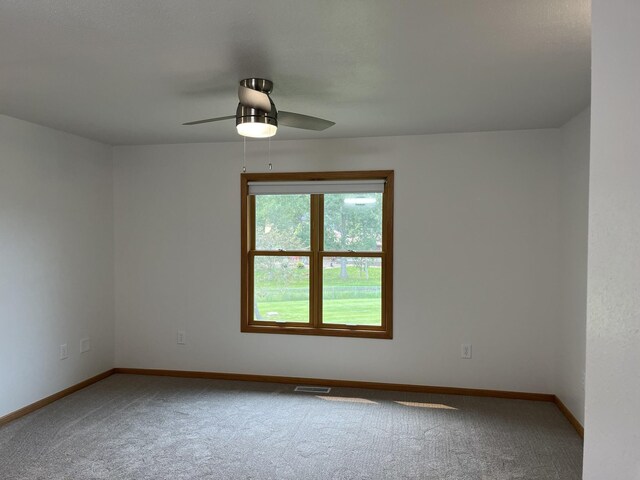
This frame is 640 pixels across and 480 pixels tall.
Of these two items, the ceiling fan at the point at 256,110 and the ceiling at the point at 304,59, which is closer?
the ceiling at the point at 304,59

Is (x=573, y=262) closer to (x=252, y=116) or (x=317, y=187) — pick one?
(x=317, y=187)

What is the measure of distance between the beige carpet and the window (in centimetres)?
68

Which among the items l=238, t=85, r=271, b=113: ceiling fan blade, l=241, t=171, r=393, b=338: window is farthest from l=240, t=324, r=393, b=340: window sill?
l=238, t=85, r=271, b=113: ceiling fan blade

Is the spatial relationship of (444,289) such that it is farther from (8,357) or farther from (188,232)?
(8,357)

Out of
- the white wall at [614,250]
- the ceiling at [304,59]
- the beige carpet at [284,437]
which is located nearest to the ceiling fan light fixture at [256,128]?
the ceiling at [304,59]

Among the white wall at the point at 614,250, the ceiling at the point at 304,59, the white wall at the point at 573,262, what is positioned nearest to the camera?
the white wall at the point at 614,250

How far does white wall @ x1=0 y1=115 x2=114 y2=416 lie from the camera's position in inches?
152

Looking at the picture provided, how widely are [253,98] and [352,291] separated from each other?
2.54m

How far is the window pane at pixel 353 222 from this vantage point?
4742 millimetres

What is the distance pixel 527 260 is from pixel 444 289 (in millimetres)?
754

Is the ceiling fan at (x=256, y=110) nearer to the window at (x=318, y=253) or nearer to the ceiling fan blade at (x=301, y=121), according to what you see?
the ceiling fan blade at (x=301, y=121)

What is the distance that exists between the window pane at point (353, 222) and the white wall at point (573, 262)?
1.59 meters

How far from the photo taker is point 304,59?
8.23 ft

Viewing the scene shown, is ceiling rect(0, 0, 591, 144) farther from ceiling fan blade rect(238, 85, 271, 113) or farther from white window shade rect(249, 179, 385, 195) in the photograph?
white window shade rect(249, 179, 385, 195)
